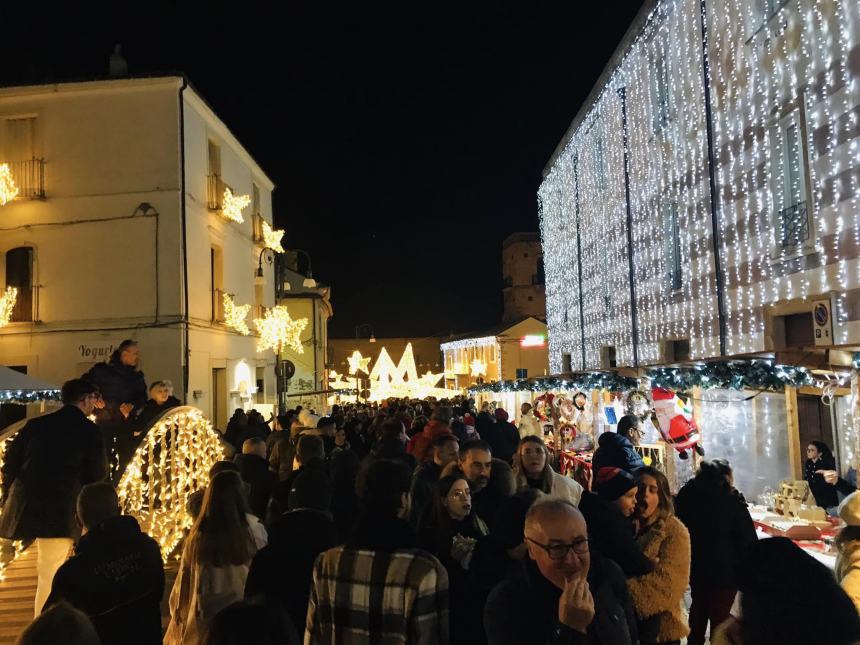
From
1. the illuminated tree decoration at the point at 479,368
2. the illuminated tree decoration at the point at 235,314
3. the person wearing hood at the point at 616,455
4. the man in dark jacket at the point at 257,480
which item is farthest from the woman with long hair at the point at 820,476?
the illuminated tree decoration at the point at 479,368

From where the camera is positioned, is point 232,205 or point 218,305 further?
point 232,205

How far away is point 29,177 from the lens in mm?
17578

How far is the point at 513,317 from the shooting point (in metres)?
63.7

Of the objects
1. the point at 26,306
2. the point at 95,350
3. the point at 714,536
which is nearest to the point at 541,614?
the point at 714,536

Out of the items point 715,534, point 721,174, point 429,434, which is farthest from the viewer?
point 721,174

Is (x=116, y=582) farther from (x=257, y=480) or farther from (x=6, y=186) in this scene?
(x=6, y=186)

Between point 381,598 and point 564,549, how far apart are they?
34.3 inches

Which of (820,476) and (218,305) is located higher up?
(218,305)

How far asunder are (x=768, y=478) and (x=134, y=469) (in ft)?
30.7

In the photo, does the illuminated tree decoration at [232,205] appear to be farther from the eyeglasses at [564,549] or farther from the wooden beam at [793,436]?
the eyeglasses at [564,549]

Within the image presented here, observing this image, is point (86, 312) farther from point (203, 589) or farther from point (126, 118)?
point (203, 589)

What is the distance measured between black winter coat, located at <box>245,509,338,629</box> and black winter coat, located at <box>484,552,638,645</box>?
118 cm

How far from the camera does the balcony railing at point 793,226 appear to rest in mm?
9758

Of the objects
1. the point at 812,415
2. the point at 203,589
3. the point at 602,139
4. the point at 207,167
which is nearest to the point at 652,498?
the point at 203,589
